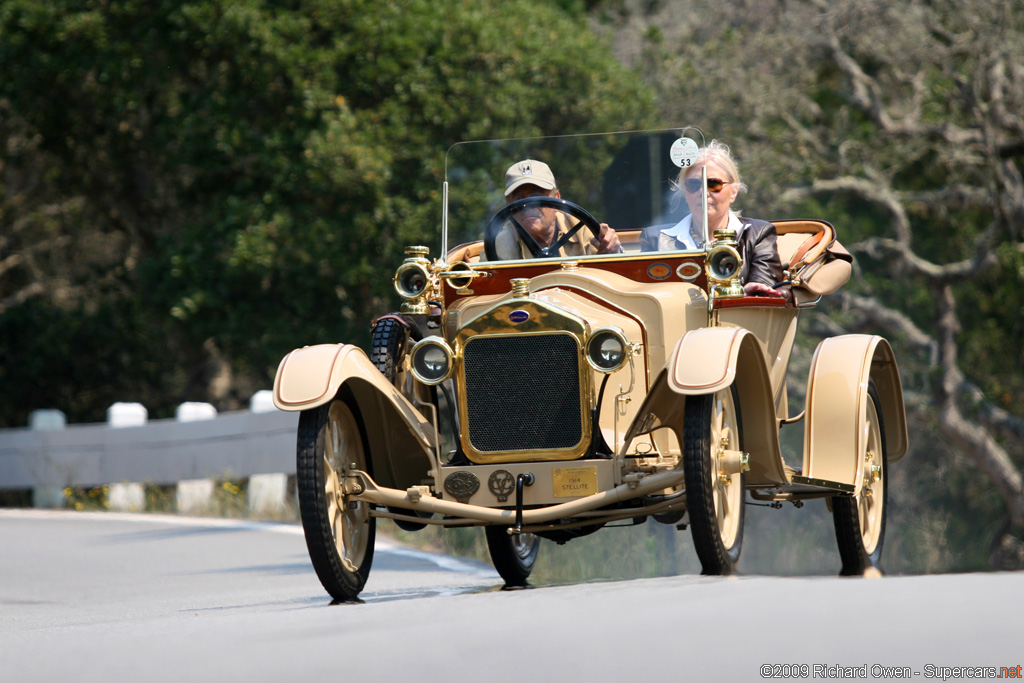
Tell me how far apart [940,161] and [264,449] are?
10941 millimetres

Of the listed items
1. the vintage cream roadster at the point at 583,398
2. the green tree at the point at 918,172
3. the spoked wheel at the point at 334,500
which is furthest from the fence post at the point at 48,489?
the spoked wheel at the point at 334,500

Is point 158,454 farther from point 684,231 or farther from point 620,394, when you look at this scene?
point 620,394

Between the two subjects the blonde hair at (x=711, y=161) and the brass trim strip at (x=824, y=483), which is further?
the blonde hair at (x=711, y=161)

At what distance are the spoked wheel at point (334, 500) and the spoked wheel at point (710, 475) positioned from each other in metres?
1.53

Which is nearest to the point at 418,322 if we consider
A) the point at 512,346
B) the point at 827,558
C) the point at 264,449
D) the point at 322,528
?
the point at 512,346

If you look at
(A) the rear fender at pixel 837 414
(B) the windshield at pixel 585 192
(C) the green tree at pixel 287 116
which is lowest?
(A) the rear fender at pixel 837 414

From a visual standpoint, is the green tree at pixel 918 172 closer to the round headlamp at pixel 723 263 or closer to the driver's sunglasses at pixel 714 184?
the driver's sunglasses at pixel 714 184

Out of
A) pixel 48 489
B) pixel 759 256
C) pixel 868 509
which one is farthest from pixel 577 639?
pixel 48 489

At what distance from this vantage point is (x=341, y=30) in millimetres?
17312

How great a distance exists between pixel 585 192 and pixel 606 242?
1.38 feet

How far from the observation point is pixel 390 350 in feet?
21.1

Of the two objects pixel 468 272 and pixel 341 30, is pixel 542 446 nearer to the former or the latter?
pixel 468 272

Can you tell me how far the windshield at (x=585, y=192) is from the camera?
270 inches

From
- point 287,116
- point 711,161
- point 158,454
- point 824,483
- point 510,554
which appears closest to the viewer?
point 824,483
